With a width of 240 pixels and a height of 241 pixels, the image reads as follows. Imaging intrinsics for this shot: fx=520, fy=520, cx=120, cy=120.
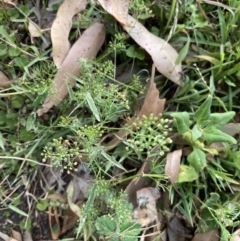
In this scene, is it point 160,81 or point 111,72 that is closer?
point 111,72

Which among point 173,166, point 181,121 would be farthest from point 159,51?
point 173,166

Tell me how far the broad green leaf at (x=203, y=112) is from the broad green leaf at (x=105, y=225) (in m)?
0.44

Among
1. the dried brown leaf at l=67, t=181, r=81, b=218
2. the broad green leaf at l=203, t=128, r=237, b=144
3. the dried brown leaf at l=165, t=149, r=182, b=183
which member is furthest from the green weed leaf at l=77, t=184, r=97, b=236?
the broad green leaf at l=203, t=128, r=237, b=144

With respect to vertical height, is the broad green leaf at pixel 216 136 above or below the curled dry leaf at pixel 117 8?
below

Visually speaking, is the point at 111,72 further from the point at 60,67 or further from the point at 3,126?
the point at 3,126

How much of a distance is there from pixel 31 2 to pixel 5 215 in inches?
31.1

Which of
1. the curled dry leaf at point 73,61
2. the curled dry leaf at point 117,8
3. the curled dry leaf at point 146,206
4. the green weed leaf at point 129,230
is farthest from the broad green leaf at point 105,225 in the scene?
the curled dry leaf at point 117,8

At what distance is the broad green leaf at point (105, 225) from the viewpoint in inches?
65.6

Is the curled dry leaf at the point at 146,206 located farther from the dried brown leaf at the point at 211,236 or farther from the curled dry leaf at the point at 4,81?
the curled dry leaf at the point at 4,81

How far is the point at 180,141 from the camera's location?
185cm

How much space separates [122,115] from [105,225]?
39cm

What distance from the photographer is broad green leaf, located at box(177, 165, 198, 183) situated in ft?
5.65

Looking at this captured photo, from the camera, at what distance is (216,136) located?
66.6 inches

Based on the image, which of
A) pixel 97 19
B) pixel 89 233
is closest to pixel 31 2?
pixel 97 19
